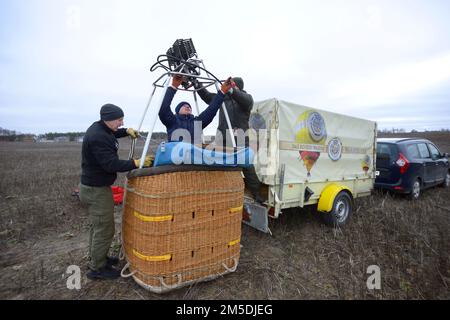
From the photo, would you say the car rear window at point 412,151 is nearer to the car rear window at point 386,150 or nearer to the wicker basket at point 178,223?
the car rear window at point 386,150

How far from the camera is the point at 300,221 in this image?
16.5 ft

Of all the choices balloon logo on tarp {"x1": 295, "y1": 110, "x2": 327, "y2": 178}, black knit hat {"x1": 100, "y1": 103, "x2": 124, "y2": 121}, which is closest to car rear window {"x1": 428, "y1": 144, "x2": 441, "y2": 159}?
balloon logo on tarp {"x1": 295, "y1": 110, "x2": 327, "y2": 178}

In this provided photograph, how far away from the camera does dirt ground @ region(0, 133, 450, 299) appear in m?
2.87

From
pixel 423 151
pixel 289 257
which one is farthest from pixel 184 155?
pixel 423 151

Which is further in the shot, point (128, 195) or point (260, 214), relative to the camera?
point (260, 214)

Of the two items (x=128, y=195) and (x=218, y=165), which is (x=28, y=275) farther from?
(x=218, y=165)

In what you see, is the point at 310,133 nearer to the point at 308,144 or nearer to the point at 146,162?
the point at 308,144

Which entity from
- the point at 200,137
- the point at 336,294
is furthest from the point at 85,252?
the point at 336,294

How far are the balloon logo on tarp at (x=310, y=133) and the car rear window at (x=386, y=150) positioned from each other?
10.7 feet

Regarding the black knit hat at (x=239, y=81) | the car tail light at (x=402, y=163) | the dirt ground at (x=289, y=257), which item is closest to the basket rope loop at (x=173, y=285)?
the dirt ground at (x=289, y=257)

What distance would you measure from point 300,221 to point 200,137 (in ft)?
9.10

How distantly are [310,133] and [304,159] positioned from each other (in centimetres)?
46
